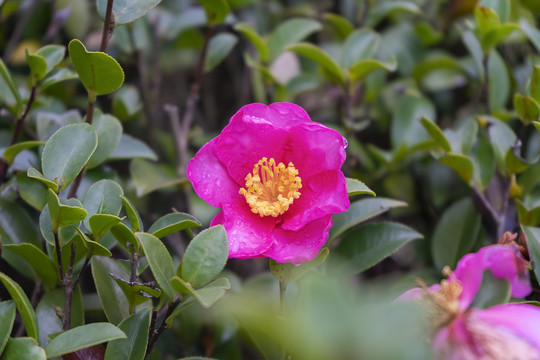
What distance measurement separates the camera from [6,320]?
0.63 m

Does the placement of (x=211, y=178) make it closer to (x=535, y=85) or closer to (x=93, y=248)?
(x=93, y=248)

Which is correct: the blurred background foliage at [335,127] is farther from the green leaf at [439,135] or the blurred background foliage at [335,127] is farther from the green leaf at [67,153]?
the green leaf at [67,153]

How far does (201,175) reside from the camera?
0.78m

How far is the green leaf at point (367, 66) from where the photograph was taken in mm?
966

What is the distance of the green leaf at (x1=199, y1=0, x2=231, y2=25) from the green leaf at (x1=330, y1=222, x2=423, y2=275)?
477 mm

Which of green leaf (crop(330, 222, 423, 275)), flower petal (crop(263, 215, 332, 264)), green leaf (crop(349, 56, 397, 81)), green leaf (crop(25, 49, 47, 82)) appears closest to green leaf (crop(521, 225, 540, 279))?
green leaf (crop(330, 222, 423, 275))

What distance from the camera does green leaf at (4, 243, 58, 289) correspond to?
0.74 meters

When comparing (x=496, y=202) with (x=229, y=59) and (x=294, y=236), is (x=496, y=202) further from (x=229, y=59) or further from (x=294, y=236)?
(x=229, y=59)

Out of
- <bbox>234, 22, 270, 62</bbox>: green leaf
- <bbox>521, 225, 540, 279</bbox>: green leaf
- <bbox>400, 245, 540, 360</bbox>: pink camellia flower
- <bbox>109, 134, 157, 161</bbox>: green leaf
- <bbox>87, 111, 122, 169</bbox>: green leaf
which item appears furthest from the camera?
<bbox>234, 22, 270, 62</bbox>: green leaf

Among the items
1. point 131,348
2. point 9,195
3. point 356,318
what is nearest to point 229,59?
point 9,195

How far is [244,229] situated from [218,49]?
1.77 feet

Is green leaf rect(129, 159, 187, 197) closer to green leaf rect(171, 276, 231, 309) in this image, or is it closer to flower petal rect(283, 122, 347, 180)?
flower petal rect(283, 122, 347, 180)

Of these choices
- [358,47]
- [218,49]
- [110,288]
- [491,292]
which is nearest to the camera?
[491,292]

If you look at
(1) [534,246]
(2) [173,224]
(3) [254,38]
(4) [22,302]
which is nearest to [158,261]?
(2) [173,224]
